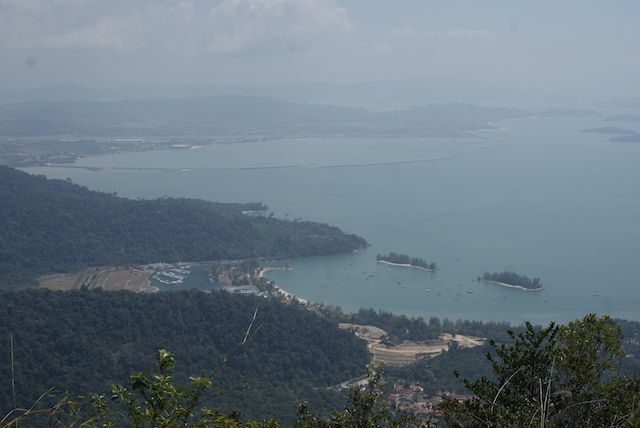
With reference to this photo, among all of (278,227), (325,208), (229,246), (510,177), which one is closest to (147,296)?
(229,246)

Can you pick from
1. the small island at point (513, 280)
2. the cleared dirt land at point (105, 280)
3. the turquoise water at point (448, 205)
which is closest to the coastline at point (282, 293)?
the turquoise water at point (448, 205)

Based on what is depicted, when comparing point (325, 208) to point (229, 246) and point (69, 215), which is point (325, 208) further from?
point (69, 215)

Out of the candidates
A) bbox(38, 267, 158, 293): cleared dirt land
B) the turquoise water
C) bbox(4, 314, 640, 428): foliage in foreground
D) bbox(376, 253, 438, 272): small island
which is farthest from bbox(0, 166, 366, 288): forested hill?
bbox(4, 314, 640, 428): foliage in foreground

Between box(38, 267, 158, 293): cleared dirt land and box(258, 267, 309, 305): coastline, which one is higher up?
box(38, 267, 158, 293): cleared dirt land

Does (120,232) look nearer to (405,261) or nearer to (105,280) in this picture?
(105,280)

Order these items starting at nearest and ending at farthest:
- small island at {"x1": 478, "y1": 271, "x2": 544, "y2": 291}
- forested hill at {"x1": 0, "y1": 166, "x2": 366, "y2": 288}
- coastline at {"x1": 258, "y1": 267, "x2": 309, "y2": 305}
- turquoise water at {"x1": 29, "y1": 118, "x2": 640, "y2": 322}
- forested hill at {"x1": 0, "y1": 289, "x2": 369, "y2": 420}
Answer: forested hill at {"x1": 0, "y1": 289, "x2": 369, "y2": 420} < coastline at {"x1": 258, "y1": 267, "x2": 309, "y2": 305} < turquoise water at {"x1": 29, "y1": 118, "x2": 640, "y2": 322} < small island at {"x1": 478, "y1": 271, "x2": 544, "y2": 291} < forested hill at {"x1": 0, "y1": 166, "x2": 366, "y2": 288}

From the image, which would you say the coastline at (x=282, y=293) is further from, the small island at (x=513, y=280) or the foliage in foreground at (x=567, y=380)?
the foliage in foreground at (x=567, y=380)

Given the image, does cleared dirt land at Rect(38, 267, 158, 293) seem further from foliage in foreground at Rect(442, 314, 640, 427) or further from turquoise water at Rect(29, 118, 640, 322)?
foliage in foreground at Rect(442, 314, 640, 427)
